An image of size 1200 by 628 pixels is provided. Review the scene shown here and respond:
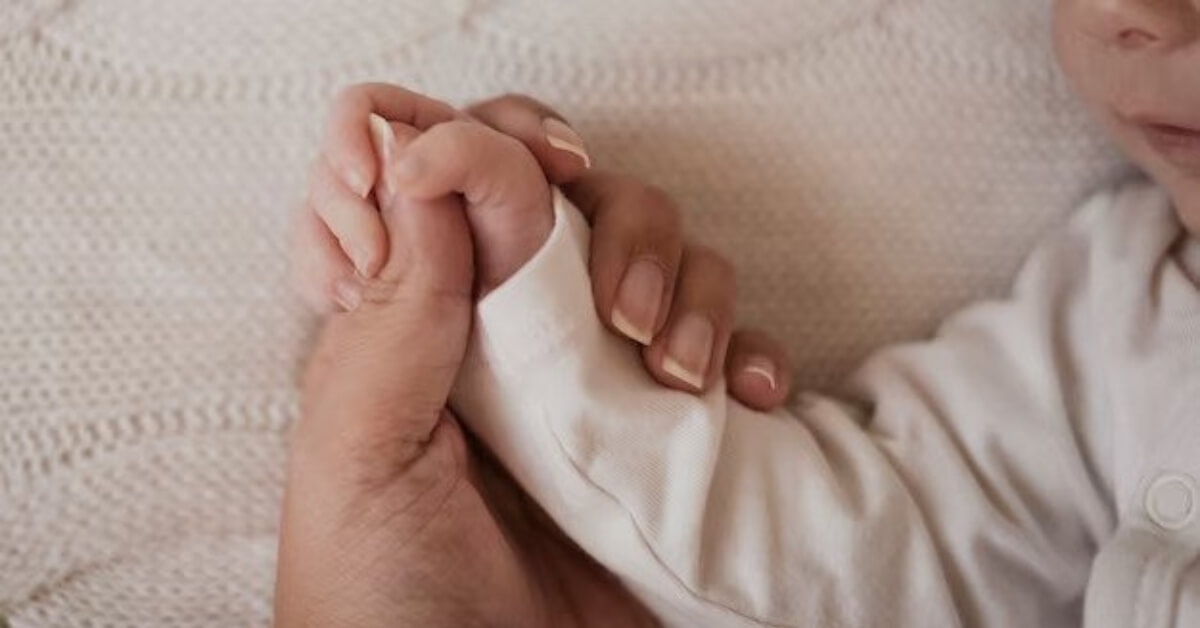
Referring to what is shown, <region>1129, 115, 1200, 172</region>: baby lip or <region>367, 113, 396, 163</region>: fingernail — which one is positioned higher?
<region>1129, 115, 1200, 172</region>: baby lip

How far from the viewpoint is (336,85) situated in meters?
0.82

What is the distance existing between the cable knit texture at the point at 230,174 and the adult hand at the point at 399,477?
10cm

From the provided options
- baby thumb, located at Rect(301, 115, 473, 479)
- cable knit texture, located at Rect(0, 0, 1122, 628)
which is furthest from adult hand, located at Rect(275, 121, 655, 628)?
cable knit texture, located at Rect(0, 0, 1122, 628)

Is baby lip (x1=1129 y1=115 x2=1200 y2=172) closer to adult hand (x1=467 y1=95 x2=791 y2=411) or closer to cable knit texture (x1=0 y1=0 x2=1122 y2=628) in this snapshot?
cable knit texture (x1=0 y1=0 x2=1122 y2=628)

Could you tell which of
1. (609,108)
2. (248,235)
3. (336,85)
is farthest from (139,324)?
(609,108)

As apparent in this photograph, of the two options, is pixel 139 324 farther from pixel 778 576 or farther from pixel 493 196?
pixel 778 576

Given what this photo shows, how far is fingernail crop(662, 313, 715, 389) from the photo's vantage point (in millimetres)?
746

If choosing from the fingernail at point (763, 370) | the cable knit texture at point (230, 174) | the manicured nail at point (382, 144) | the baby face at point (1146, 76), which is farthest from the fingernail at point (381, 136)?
the baby face at point (1146, 76)

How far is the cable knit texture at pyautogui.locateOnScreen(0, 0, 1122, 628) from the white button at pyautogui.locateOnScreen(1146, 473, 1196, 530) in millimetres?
253

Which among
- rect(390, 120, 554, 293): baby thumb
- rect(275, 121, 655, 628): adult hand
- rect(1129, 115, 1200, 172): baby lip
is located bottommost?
rect(275, 121, 655, 628): adult hand

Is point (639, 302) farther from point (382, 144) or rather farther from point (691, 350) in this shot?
point (382, 144)

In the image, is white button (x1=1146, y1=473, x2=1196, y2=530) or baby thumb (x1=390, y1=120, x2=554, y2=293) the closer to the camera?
baby thumb (x1=390, y1=120, x2=554, y2=293)

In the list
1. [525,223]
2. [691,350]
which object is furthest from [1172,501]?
[525,223]

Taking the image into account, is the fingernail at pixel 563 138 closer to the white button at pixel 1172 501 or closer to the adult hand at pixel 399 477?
the adult hand at pixel 399 477
